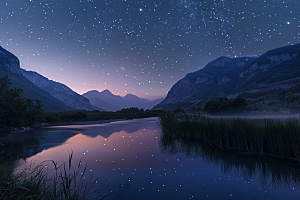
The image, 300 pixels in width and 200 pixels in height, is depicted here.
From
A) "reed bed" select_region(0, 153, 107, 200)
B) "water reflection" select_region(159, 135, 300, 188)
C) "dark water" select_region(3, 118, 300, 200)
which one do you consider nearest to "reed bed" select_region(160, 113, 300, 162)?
"water reflection" select_region(159, 135, 300, 188)

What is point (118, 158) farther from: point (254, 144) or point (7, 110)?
point (7, 110)

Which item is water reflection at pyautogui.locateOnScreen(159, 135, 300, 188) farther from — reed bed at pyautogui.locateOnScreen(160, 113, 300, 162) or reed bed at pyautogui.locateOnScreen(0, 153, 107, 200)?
reed bed at pyautogui.locateOnScreen(0, 153, 107, 200)

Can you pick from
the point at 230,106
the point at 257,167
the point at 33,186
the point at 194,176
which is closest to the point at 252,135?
the point at 257,167

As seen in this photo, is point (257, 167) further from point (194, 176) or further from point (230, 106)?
point (230, 106)

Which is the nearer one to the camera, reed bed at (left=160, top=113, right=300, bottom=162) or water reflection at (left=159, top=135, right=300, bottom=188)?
water reflection at (left=159, top=135, right=300, bottom=188)

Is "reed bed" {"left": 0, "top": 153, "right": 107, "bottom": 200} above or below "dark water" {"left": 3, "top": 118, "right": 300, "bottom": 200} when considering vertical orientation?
above

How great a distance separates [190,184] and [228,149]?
253 inches

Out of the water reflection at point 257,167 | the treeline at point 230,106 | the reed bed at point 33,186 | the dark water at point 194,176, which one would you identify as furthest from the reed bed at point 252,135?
the treeline at point 230,106

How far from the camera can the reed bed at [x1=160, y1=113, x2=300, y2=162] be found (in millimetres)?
8234

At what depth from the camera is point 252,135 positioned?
9.78 m

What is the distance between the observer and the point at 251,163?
8.07 meters

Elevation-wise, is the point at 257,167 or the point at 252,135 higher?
the point at 252,135

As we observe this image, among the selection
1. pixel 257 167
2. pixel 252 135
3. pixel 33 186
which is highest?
pixel 33 186

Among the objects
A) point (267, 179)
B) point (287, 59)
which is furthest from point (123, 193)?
point (287, 59)
